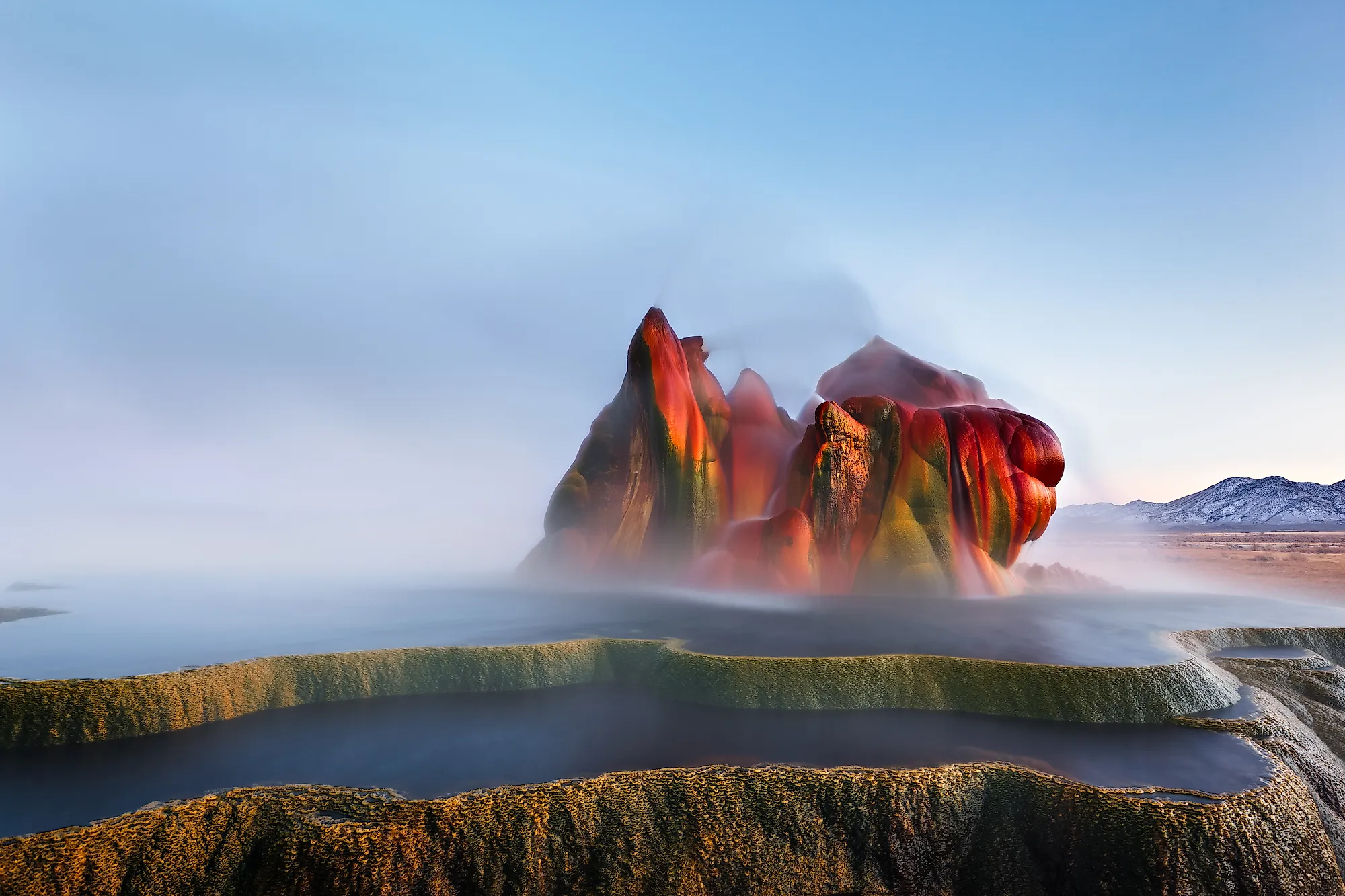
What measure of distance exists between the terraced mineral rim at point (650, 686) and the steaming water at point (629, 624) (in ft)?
4.01

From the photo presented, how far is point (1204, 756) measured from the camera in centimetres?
1275

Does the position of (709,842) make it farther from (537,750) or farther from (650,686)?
(650,686)

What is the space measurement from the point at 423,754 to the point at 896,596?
22885 mm

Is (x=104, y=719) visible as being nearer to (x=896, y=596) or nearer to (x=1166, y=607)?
(x=896, y=596)

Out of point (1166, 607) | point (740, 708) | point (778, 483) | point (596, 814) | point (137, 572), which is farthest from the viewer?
point (137, 572)

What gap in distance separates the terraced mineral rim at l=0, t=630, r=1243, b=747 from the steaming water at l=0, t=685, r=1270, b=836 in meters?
0.47

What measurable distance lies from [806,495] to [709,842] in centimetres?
2416

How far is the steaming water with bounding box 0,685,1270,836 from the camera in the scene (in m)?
11.4

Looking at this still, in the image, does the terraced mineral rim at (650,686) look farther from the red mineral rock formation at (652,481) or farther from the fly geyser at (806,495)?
the red mineral rock formation at (652,481)

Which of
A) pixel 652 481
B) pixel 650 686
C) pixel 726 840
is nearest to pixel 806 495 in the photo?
pixel 652 481

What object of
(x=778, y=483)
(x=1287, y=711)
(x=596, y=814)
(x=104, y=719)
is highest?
(x=778, y=483)

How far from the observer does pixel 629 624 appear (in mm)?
21953

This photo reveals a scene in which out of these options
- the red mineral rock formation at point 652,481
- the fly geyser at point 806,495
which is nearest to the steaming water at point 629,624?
the fly geyser at point 806,495

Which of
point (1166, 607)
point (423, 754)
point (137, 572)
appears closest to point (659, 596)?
point (423, 754)
